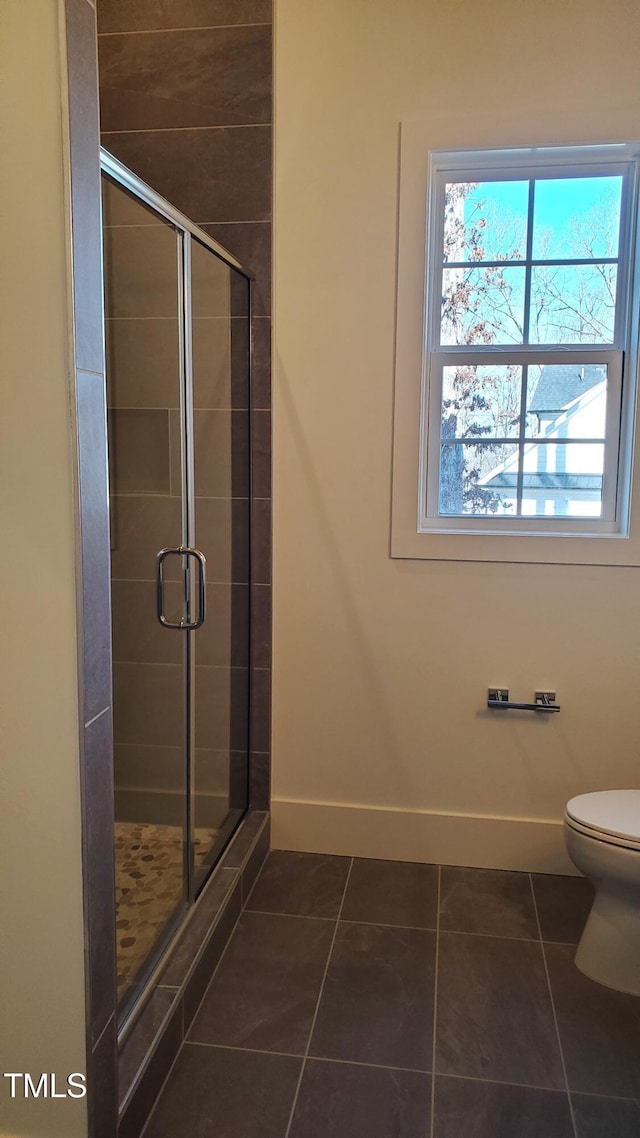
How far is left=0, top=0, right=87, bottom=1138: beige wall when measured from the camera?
1199mm

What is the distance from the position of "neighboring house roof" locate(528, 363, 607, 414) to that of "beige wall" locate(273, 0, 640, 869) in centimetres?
48

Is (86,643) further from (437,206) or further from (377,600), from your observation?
(437,206)

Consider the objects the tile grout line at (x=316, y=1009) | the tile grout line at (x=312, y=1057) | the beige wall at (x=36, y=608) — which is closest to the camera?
the beige wall at (x=36, y=608)

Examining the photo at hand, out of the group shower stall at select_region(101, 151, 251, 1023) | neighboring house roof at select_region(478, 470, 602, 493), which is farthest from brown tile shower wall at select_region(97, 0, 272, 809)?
neighboring house roof at select_region(478, 470, 602, 493)

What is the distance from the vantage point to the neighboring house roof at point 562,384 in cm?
252

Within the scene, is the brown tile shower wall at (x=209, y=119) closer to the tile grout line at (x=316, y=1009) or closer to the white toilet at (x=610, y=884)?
the tile grout line at (x=316, y=1009)

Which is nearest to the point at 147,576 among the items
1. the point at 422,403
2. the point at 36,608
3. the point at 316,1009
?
the point at 36,608

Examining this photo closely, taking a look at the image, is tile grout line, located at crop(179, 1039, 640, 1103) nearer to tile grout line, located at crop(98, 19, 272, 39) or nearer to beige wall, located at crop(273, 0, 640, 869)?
beige wall, located at crop(273, 0, 640, 869)

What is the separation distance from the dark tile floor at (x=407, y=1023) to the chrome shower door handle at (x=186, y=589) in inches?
34.5

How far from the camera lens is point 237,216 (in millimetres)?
2545

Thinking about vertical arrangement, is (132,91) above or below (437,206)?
above

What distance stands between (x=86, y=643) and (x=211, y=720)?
1.18 meters

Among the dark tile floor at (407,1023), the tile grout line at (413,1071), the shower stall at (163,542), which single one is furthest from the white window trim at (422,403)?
the tile grout line at (413,1071)

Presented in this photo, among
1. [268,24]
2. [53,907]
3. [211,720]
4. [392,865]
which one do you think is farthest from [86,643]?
[268,24]
